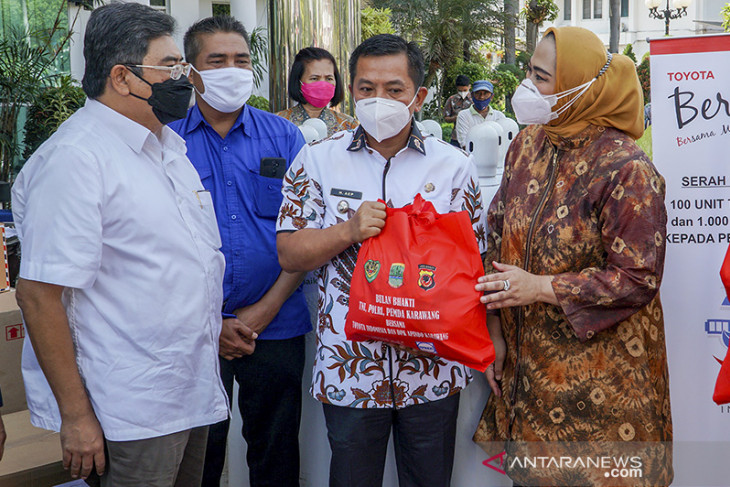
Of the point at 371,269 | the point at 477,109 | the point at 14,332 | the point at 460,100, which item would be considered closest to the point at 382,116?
the point at 371,269

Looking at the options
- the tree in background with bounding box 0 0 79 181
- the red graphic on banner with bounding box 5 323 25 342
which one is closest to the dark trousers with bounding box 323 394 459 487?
the red graphic on banner with bounding box 5 323 25 342

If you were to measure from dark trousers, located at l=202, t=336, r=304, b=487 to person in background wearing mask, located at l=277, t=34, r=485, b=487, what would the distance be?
16.4 inches

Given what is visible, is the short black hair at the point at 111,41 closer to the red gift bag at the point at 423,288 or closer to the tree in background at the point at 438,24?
the red gift bag at the point at 423,288

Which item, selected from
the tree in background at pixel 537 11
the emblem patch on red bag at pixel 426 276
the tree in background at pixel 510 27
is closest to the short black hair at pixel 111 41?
the emblem patch on red bag at pixel 426 276

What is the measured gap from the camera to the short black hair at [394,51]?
2260 millimetres

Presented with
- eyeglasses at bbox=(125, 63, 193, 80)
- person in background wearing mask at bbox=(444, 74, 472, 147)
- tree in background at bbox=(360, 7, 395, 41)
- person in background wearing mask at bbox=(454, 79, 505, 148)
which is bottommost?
eyeglasses at bbox=(125, 63, 193, 80)

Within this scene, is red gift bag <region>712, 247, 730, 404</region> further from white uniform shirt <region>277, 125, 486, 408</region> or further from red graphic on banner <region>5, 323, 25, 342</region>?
red graphic on banner <region>5, 323, 25, 342</region>

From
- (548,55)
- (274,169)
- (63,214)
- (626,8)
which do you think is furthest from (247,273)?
(626,8)

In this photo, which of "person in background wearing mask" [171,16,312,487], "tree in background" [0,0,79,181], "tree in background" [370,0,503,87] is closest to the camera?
"person in background wearing mask" [171,16,312,487]

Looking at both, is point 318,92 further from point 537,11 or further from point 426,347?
point 537,11

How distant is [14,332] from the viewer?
317 cm

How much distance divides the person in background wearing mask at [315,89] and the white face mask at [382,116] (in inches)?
83.0

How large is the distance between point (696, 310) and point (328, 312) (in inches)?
55.8

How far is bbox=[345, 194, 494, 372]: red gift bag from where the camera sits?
1.89 metres
